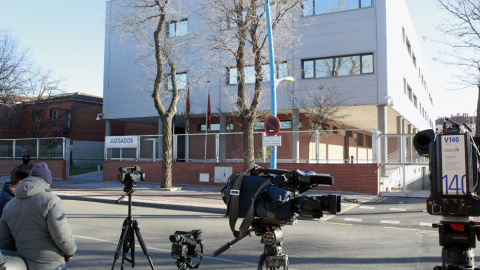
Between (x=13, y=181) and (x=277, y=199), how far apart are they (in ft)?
11.4

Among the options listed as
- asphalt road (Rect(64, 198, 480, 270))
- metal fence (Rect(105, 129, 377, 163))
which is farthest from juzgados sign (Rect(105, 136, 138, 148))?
asphalt road (Rect(64, 198, 480, 270))

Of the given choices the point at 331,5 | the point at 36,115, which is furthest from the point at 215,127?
the point at 36,115

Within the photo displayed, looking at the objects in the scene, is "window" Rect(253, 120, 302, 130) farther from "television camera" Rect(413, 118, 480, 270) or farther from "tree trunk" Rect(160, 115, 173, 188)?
"television camera" Rect(413, 118, 480, 270)

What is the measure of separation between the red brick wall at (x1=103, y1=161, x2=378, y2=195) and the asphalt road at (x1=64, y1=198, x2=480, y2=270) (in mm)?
3216

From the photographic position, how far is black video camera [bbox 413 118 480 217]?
9.48ft

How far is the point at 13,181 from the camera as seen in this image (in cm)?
468

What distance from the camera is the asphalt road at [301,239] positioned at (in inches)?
245

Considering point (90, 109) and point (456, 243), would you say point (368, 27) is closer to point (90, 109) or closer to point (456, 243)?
point (456, 243)

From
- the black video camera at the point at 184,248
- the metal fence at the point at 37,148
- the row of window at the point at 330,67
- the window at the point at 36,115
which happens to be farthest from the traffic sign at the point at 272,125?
the window at the point at 36,115

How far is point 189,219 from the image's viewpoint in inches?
422

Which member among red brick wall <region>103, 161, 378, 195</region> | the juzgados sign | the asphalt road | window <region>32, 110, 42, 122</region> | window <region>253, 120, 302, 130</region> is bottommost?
the asphalt road

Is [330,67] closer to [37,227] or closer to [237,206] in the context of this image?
[237,206]

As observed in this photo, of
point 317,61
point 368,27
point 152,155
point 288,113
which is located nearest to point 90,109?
point 152,155

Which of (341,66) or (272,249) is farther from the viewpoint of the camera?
(341,66)
